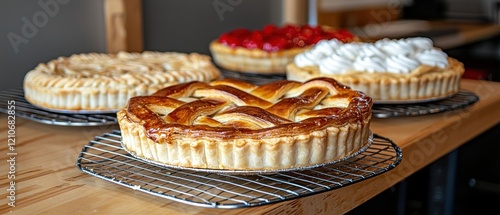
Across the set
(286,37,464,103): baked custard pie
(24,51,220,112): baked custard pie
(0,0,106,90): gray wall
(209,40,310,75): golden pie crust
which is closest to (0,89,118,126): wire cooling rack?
(24,51,220,112): baked custard pie

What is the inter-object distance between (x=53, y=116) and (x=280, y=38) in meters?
0.90

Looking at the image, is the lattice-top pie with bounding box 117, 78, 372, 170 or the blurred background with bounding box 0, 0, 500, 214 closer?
the lattice-top pie with bounding box 117, 78, 372, 170

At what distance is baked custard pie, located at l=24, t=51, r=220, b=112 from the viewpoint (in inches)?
63.0

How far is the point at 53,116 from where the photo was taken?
64.3 inches

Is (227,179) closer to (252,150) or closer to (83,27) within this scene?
(252,150)

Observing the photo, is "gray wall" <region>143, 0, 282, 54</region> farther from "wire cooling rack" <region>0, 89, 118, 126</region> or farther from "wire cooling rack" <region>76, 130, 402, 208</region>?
"wire cooling rack" <region>76, 130, 402, 208</region>

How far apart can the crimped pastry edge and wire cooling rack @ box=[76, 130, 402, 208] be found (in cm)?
4

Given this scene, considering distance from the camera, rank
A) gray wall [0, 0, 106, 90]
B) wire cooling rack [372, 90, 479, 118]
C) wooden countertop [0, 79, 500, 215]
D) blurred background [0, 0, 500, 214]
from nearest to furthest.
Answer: wooden countertop [0, 79, 500, 215] < wire cooling rack [372, 90, 479, 118] < blurred background [0, 0, 500, 214] < gray wall [0, 0, 106, 90]

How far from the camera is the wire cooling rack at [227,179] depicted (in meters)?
1.08

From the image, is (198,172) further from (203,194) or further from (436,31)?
(436,31)

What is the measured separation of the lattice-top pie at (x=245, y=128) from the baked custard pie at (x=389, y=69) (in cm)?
34

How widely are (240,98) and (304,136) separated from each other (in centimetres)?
26

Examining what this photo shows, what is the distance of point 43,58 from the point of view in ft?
6.70

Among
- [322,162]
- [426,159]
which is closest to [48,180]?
[322,162]
